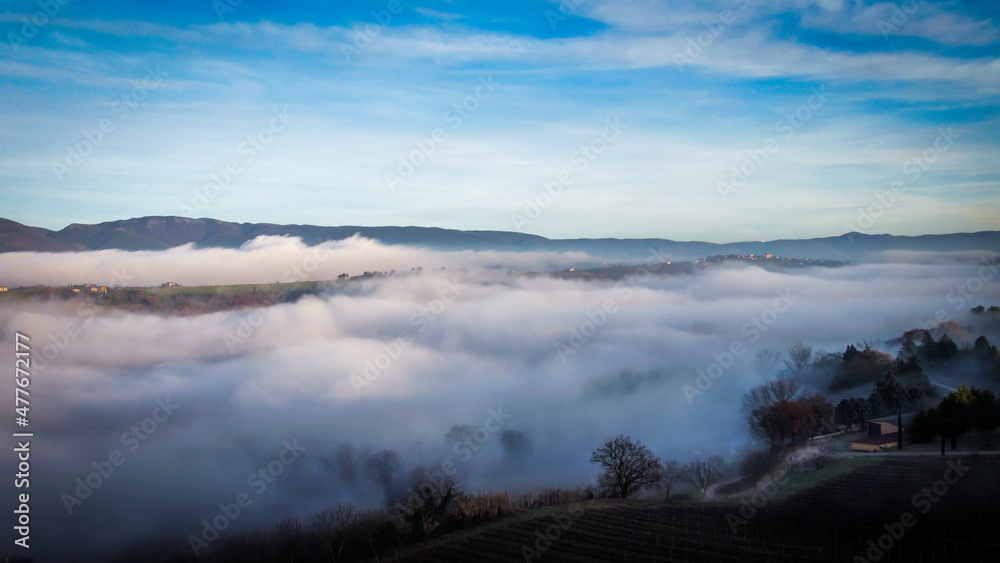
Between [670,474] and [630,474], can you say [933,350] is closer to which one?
[670,474]

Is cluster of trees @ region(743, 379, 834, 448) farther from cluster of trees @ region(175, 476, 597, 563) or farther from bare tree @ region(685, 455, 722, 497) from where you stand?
cluster of trees @ region(175, 476, 597, 563)

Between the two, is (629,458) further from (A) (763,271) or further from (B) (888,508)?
(A) (763,271)

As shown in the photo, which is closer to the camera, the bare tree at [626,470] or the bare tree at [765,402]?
the bare tree at [626,470]

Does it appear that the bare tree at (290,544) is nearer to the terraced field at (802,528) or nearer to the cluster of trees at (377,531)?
the cluster of trees at (377,531)

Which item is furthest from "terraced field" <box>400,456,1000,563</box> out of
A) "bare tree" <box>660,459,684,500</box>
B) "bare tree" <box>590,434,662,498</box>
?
"bare tree" <box>660,459,684,500</box>

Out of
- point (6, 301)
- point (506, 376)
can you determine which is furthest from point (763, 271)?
point (6, 301)

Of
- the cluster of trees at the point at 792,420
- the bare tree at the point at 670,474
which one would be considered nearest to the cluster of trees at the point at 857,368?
the cluster of trees at the point at 792,420
